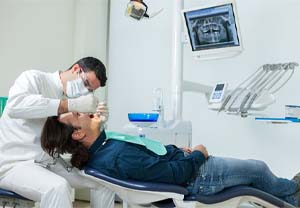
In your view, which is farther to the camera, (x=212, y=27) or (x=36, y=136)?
(x=212, y=27)

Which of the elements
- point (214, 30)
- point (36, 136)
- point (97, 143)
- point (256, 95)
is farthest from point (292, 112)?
point (36, 136)

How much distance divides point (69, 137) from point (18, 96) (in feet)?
1.08

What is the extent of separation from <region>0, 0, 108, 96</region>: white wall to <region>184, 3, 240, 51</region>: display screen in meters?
1.37

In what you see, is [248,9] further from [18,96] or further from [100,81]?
[18,96]

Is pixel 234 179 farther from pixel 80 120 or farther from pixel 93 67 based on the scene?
pixel 93 67

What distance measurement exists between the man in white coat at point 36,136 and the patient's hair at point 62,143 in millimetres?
73

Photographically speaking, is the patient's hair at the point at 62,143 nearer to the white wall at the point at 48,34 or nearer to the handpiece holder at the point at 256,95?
the handpiece holder at the point at 256,95

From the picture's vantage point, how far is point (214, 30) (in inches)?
101

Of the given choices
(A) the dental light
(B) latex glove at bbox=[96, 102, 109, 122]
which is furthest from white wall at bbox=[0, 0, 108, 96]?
(B) latex glove at bbox=[96, 102, 109, 122]

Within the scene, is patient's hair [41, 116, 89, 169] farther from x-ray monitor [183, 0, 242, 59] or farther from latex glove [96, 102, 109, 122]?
x-ray monitor [183, 0, 242, 59]

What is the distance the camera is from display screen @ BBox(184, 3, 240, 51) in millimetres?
2479

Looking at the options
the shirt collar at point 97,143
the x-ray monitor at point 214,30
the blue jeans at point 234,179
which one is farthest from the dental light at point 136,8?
the blue jeans at point 234,179

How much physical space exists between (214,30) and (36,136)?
4.09ft

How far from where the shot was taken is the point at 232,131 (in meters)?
3.33
